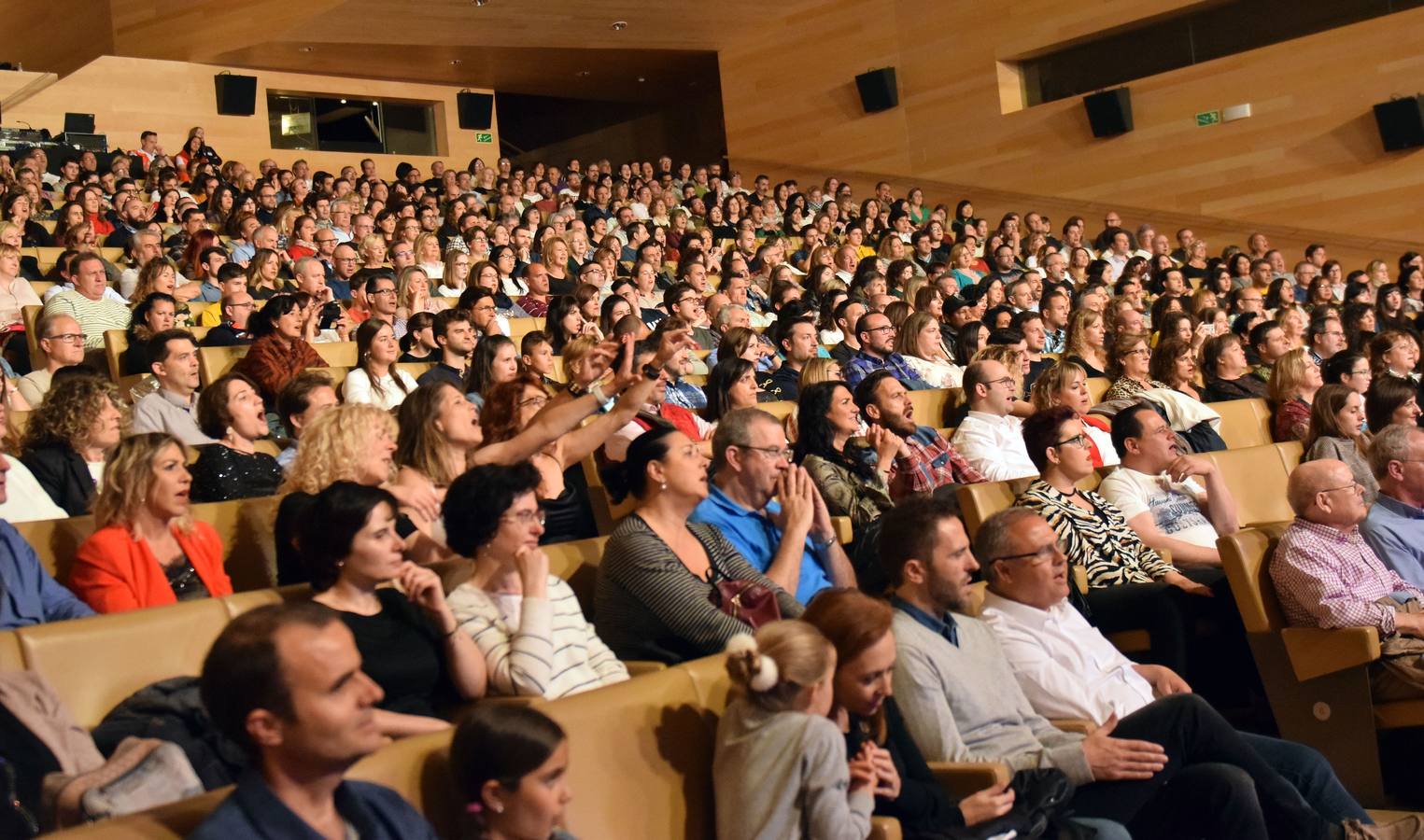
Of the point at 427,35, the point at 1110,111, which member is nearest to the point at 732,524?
the point at 1110,111

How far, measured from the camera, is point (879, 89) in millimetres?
9938

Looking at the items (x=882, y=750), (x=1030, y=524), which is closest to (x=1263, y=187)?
(x=1030, y=524)

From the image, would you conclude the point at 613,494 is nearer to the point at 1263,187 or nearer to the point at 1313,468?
the point at 1313,468

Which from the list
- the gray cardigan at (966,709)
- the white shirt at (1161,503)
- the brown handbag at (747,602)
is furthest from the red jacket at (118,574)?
the white shirt at (1161,503)

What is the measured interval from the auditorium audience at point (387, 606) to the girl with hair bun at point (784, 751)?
39 cm

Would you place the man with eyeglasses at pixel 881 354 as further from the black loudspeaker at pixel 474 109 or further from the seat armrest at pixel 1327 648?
the black loudspeaker at pixel 474 109

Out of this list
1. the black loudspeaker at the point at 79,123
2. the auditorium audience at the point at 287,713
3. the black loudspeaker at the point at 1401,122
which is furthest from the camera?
the black loudspeaker at the point at 79,123

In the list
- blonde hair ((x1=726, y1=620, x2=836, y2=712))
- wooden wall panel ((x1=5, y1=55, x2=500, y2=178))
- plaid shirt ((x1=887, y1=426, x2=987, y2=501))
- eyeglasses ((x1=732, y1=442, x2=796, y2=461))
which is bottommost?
blonde hair ((x1=726, y1=620, x2=836, y2=712))

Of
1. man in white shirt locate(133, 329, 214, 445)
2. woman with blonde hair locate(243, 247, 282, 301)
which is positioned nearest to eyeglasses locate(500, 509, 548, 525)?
man in white shirt locate(133, 329, 214, 445)

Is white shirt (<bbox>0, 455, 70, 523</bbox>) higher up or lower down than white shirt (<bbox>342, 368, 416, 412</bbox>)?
lower down

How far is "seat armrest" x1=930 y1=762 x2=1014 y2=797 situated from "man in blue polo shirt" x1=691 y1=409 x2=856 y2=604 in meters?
0.53

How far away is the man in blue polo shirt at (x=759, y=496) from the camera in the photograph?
229 cm

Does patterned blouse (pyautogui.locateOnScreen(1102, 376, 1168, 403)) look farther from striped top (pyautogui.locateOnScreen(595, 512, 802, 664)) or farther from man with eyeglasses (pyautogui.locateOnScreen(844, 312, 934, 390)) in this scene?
striped top (pyautogui.locateOnScreen(595, 512, 802, 664))

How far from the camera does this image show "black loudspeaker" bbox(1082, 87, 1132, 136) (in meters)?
8.72
